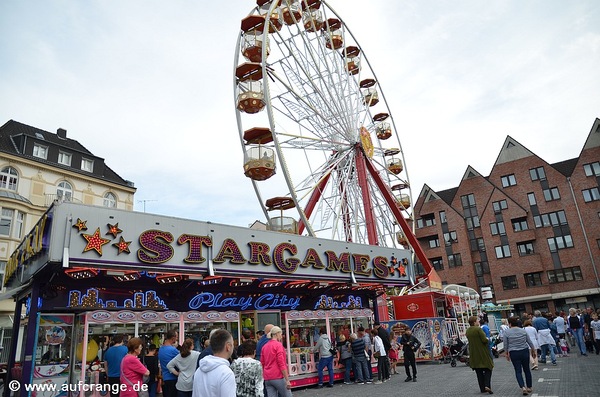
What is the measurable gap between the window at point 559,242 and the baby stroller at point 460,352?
32140 millimetres

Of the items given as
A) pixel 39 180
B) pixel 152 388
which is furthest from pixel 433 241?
pixel 152 388

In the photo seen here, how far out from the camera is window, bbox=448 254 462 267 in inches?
1934

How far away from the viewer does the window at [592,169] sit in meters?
43.7

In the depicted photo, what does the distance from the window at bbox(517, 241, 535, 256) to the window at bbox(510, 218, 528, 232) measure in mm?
1448

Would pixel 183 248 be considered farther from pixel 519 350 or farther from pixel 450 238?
pixel 450 238

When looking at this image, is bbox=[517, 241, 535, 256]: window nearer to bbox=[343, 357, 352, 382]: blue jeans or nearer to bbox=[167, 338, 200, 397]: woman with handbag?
bbox=[343, 357, 352, 382]: blue jeans

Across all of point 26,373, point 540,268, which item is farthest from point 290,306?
point 540,268

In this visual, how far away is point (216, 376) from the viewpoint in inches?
155

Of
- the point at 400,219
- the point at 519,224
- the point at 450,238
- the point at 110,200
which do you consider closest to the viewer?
the point at 400,219

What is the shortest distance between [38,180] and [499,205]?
4245 cm

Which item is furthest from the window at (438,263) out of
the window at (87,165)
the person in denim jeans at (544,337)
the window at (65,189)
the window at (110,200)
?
the window at (65,189)

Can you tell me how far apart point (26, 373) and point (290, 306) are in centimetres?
869

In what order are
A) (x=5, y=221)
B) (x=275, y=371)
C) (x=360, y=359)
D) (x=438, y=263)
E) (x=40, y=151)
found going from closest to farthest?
(x=275, y=371) < (x=360, y=359) < (x=5, y=221) < (x=40, y=151) < (x=438, y=263)

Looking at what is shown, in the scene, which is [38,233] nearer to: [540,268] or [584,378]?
[584,378]
